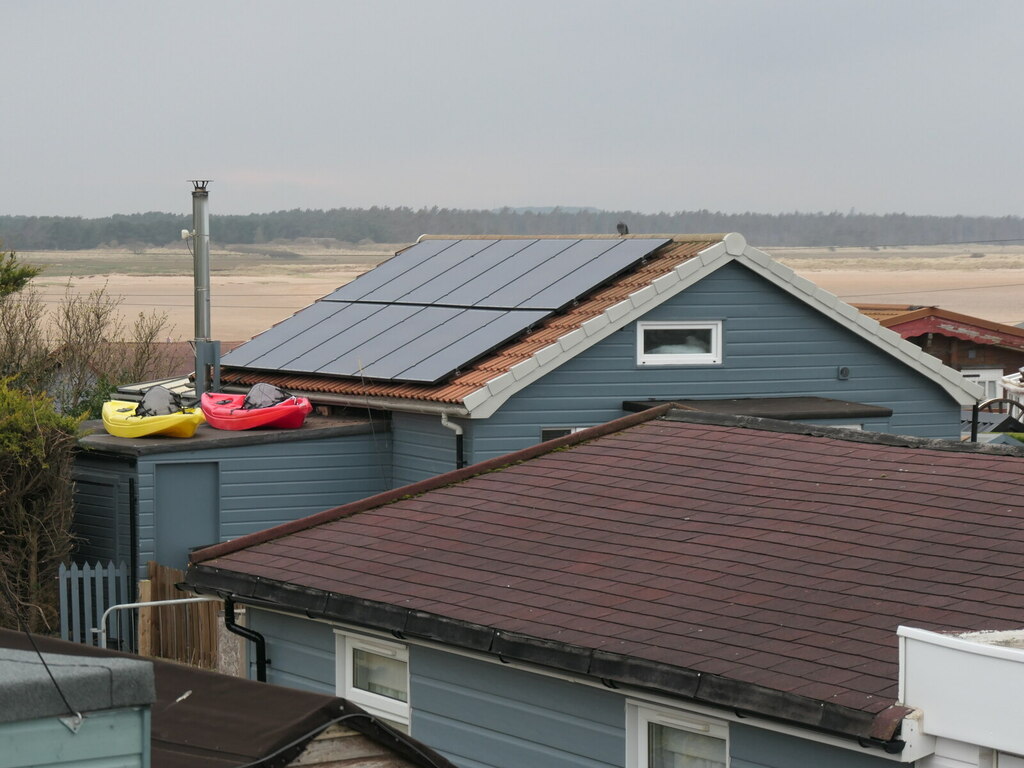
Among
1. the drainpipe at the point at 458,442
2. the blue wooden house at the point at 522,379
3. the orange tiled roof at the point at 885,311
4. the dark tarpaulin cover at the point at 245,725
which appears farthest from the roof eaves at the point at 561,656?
Answer: the orange tiled roof at the point at 885,311

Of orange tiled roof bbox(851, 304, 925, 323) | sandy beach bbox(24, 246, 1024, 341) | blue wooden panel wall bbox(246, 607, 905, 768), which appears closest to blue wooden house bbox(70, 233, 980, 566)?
blue wooden panel wall bbox(246, 607, 905, 768)

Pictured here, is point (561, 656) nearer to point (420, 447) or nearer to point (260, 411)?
point (420, 447)

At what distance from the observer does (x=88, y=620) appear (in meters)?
19.0

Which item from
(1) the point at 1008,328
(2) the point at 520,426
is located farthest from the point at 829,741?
(1) the point at 1008,328

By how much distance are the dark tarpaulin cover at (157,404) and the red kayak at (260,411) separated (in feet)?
1.92

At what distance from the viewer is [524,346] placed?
21.1 meters

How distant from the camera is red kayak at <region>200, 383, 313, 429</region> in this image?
21.1 meters

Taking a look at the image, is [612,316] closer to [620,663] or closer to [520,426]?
[520,426]

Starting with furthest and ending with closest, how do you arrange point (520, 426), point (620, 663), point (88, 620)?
point (520, 426) → point (88, 620) → point (620, 663)

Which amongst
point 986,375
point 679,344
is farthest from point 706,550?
point 986,375

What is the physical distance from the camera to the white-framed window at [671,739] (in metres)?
9.20

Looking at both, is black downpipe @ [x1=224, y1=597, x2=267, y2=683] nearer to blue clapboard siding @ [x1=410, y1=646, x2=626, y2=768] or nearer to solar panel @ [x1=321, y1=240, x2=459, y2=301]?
blue clapboard siding @ [x1=410, y1=646, x2=626, y2=768]

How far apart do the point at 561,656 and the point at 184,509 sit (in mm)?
11652

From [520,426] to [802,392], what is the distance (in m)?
4.58
